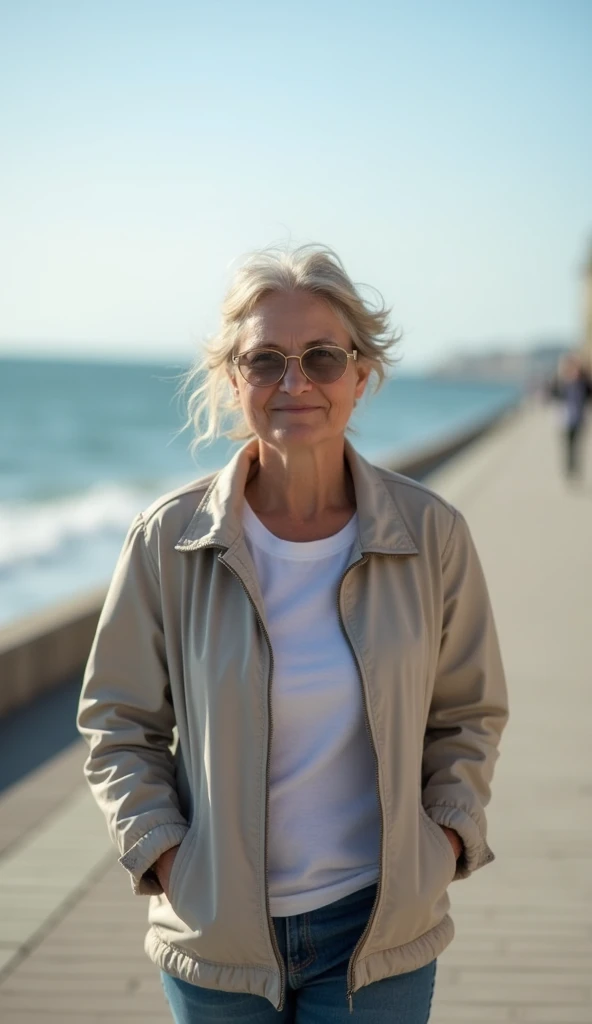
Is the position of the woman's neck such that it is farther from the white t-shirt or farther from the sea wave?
the sea wave

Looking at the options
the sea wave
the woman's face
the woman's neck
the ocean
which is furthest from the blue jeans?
the sea wave

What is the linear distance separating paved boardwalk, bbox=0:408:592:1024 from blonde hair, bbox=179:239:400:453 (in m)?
1.95

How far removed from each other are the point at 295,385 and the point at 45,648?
17.8 feet

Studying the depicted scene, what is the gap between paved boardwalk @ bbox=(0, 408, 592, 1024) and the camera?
12.1 feet

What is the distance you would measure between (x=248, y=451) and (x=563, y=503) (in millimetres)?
16429

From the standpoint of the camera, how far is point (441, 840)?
238cm

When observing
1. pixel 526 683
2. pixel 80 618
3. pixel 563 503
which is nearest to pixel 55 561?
pixel 563 503

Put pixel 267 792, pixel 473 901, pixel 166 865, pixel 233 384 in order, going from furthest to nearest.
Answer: pixel 473 901
pixel 233 384
pixel 166 865
pixel 267 792

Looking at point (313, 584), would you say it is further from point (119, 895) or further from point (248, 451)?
point (119, 895)

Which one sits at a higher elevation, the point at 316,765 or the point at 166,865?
the point at 316,765

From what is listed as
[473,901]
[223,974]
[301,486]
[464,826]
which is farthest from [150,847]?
[473,901]

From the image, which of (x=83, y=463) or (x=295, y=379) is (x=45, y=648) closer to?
(x=295, y=379)

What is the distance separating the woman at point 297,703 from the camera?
2.24 meters

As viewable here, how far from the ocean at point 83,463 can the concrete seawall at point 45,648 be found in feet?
5.46
